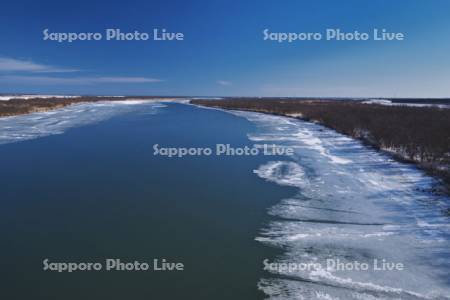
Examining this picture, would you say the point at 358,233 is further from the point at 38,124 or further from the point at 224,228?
the point at 38,124

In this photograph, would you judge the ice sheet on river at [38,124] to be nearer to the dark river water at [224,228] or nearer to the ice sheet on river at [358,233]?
the dark river water at [224,228]

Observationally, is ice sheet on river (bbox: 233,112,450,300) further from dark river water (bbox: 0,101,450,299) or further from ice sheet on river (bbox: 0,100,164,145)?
ice sheet on river (bbox: 0,100,164,145)

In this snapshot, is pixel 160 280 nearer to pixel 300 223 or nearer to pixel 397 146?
pixel 300 223

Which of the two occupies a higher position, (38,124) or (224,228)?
(38,124)

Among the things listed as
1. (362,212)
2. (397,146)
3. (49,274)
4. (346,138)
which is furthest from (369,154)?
(49,274)

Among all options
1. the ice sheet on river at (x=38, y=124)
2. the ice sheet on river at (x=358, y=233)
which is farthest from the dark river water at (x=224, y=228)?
the ice sheet on river at (x=38, y=124)

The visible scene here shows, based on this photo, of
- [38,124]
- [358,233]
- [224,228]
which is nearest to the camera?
[358,233]

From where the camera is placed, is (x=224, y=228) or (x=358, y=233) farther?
(x=224, y=228)

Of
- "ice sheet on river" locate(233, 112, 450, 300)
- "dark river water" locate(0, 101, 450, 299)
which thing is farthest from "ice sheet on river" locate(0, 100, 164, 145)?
"ice sheet on river" locate(233, 112, 450, 300)

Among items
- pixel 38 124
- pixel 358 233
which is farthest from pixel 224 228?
pixel 38 124

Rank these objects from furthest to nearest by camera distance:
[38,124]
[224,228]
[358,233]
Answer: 1. [38,124]
2. [224,228]
3. [358,233]
